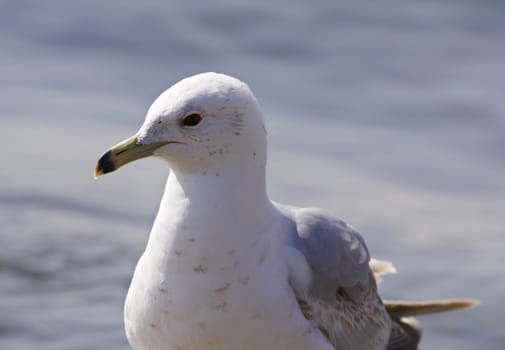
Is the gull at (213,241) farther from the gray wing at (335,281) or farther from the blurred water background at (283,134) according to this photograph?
the blurred water background at (283,134)

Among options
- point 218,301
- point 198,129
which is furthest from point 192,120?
point 218,301

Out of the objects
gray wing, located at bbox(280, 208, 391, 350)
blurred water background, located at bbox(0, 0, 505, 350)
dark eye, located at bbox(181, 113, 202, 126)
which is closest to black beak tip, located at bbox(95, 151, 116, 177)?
dark eye, located at bbox(181, 113, 202, 126)

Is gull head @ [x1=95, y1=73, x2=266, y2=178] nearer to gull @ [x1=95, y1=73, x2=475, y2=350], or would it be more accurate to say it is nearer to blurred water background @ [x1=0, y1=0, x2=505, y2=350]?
gull @ [x1=95, y1=73, x2=475, y2=350]

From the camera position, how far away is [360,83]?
374 inches

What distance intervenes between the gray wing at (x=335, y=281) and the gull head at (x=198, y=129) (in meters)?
0.53

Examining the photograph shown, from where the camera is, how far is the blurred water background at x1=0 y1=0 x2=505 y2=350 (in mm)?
7207

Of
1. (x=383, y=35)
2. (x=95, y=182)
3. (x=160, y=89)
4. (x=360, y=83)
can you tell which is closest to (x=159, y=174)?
(x=95, y=182)

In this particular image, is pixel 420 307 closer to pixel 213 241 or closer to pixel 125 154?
pixel 213 241

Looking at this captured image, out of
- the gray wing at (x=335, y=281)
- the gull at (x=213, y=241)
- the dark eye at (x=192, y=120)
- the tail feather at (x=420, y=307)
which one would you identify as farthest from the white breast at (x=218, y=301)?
→ the tail feather at (x=420, y=307)

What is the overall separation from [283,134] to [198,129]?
3.91 metres

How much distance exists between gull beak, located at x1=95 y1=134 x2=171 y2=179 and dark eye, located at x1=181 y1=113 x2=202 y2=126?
0.09 metres

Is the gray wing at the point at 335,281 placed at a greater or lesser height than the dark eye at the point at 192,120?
lesser

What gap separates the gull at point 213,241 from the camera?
482cm

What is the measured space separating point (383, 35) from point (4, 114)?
118 inches
